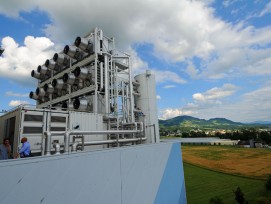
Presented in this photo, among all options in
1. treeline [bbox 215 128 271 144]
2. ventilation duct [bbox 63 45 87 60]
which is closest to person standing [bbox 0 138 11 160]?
ventilation duct [bbox 63 45 87 60]

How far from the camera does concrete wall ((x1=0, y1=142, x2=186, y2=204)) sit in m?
3.70

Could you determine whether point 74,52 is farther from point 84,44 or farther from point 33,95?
point 33,95

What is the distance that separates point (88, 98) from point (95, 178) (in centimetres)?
1274

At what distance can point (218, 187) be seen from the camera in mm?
39250

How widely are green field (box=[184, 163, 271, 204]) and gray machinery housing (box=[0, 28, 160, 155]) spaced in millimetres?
20894

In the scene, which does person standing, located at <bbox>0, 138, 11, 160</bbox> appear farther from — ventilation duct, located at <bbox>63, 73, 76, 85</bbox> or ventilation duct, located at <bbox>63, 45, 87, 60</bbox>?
ventilation duct, located at <bbox>63, 45, 87, 60</bbox>

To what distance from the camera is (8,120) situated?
1067 cm

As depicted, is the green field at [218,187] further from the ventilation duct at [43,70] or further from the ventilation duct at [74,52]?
the ventilation duct at [43,70]

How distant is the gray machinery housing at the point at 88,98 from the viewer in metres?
10.3

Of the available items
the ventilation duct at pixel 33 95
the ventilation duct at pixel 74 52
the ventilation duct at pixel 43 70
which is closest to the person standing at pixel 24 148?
the ventilation duct at pixel 74 52

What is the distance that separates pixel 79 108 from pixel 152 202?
10309 millimetres

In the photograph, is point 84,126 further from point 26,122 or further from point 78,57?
point 78,57

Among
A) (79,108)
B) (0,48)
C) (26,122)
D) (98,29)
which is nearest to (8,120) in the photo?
(26,122)

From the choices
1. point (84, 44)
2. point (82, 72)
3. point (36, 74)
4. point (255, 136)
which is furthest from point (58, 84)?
point (255, 136)
